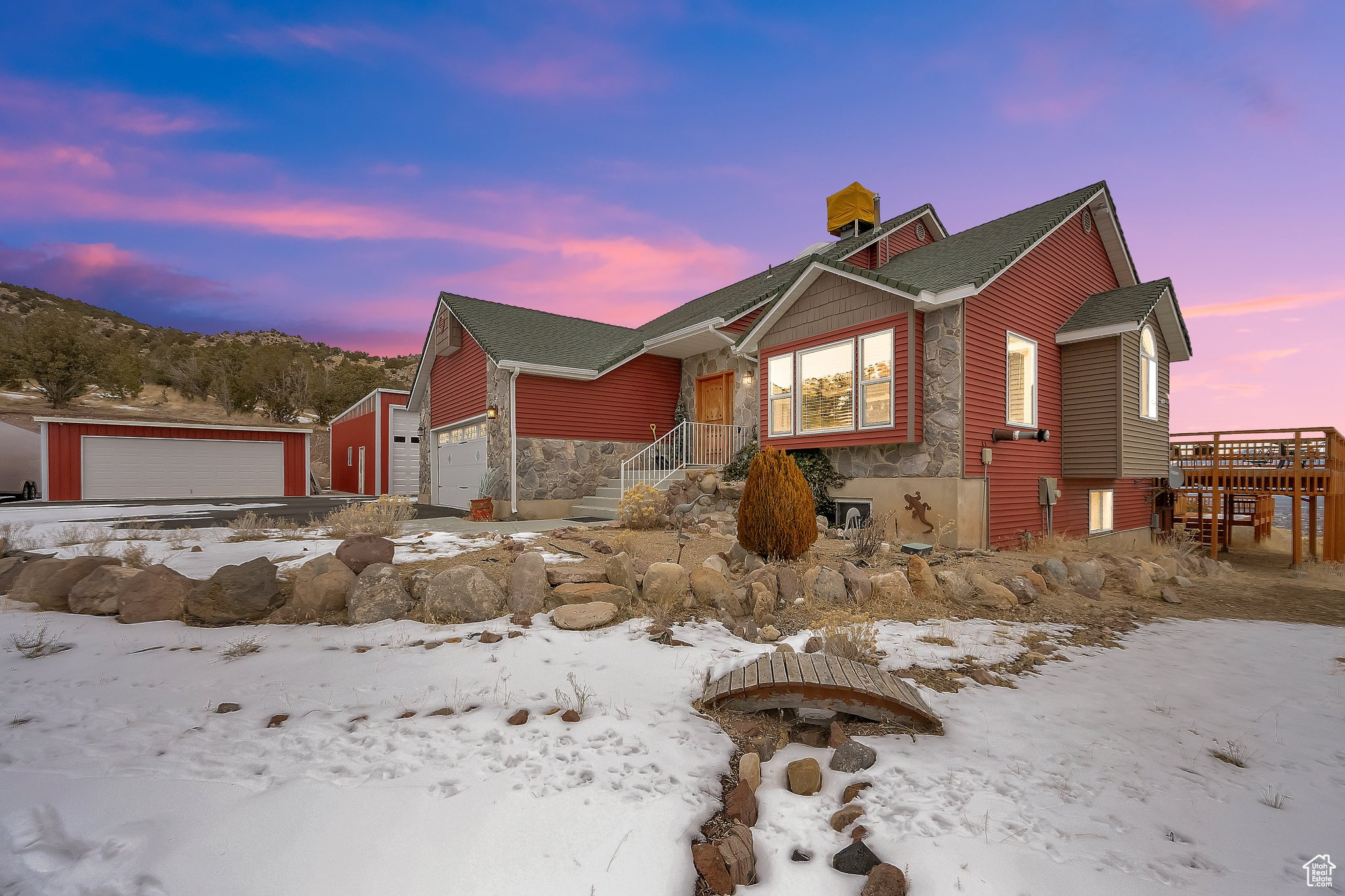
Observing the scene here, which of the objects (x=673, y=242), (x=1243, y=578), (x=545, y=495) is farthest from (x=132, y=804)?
(x=673, y=242)

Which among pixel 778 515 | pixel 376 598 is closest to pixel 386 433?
pixel 376 598

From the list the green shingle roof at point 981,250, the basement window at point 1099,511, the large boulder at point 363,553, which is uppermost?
the green shingle roof at point 981,250

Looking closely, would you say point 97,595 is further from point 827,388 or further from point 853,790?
point 827,388

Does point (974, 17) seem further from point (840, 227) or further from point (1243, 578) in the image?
point (1243, 578)

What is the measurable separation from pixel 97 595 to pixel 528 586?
10.6ft

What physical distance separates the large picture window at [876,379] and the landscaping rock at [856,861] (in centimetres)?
765

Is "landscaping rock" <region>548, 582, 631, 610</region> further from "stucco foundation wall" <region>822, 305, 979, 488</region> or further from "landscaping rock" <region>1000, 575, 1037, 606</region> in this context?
"stucco foundation wall" <region>822, 305, 979, 488</region>

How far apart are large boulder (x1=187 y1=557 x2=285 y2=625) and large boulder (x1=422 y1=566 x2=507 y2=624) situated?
1.15 meters

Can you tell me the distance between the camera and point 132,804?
1.84 m

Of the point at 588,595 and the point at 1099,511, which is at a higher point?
the point at 588,595

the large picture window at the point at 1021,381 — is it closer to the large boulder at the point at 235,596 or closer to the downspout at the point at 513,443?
the downspout at the point at 513,443

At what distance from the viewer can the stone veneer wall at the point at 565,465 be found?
11.8 m

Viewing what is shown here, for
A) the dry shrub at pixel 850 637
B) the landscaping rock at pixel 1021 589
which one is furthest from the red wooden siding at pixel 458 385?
the landscaping rock at pixel 1021 589

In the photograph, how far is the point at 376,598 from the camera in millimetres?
4129
